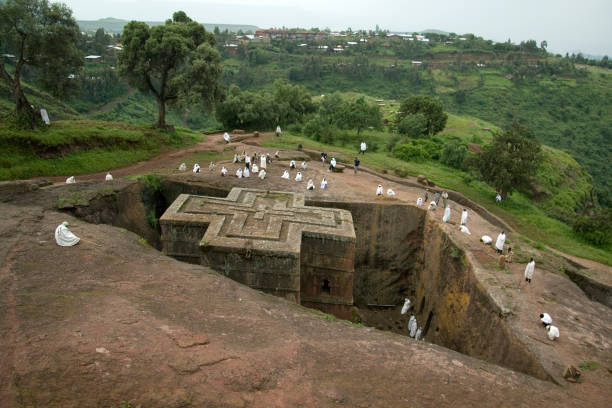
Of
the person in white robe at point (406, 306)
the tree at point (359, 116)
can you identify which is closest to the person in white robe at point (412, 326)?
the person in white robe at point (406, 306)

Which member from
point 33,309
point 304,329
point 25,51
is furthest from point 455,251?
point 25,51

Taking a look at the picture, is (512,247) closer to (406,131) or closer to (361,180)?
(361,180)

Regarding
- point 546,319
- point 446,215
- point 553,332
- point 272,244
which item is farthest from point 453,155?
point 553,332

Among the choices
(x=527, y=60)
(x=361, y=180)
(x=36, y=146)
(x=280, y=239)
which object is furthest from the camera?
(x=527, y=60)

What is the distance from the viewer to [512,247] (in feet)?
47.8

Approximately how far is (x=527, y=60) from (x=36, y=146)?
87.9 metres

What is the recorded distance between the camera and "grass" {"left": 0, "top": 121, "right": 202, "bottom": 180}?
61.4 feet

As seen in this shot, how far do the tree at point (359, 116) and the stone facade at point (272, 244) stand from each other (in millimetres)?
21083

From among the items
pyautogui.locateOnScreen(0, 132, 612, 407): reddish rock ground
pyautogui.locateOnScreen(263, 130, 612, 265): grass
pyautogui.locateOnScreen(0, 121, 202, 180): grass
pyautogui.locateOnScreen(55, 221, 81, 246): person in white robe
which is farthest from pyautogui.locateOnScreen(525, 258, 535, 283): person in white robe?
pyautogui.locateOnScreen(0, 121, 202, 180): grass

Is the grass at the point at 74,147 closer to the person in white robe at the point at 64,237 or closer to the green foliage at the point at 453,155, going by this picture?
the person in white robe at the point at 64,237

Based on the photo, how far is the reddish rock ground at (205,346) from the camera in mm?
6219

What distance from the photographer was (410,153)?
29922mm

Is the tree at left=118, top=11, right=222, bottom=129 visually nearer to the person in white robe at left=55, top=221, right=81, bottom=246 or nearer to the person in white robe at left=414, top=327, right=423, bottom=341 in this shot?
the person in white robe at left=55, top=221, right=81, bottom=246

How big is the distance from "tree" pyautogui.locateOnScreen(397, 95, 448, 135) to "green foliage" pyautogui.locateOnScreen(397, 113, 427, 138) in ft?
4.39
